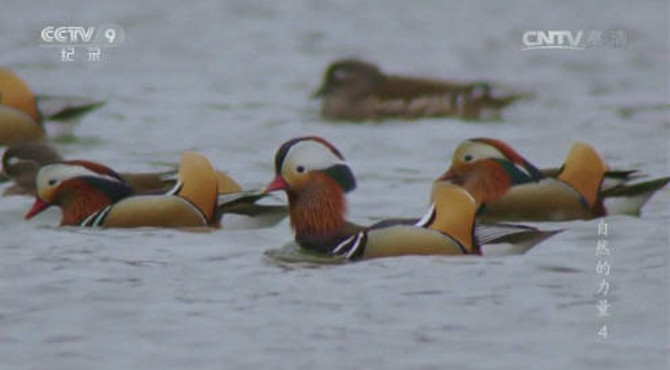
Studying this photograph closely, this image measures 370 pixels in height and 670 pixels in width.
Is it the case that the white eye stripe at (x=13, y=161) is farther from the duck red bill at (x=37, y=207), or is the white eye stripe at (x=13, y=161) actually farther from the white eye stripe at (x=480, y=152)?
the white eye stripe at (x=480, y=152)

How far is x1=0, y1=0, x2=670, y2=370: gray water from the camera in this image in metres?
9.88

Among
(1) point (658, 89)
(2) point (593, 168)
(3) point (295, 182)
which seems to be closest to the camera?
(3) point (295, 182)

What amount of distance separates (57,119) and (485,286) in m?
6.74

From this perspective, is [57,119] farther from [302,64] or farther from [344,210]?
[344,210]

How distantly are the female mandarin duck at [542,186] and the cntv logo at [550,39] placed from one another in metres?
6.42

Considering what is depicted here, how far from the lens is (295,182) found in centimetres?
1184

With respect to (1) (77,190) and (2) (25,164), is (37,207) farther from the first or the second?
(2) (25,164)

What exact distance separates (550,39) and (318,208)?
8.57 m

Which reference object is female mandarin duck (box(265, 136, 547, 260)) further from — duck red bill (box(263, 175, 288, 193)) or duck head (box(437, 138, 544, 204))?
duck head (box(437, 138, 544, 204))

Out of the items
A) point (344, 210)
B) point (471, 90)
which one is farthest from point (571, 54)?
point (344, 210)

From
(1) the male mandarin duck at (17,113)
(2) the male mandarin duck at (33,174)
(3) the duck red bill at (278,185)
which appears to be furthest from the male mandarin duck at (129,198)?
(1) the male mandarin duck at (17,113)

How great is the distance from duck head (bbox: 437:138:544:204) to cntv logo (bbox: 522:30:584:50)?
6408mm

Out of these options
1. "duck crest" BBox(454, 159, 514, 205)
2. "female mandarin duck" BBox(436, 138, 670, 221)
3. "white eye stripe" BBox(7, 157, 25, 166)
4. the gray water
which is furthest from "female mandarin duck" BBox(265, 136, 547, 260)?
"white eye stripe" BBox(7, 157, 25, 166)

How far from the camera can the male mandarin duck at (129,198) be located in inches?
496
